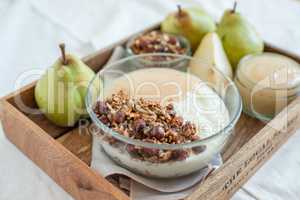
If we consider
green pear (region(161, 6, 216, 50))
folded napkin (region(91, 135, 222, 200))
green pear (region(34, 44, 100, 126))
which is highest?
green pear (region(161, 6, 216, 50))

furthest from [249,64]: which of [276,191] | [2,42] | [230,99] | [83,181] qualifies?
[2,42]

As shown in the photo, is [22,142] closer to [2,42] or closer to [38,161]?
[38,161]

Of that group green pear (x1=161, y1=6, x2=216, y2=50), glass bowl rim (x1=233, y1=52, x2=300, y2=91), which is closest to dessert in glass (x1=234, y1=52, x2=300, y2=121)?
glass bowl rim (x1=233, y1=52, x2=300, y2=91)

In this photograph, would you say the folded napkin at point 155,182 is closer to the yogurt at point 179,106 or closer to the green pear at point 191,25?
the yogurt at point 179,106

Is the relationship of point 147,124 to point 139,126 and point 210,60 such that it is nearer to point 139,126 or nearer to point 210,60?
point 139,126

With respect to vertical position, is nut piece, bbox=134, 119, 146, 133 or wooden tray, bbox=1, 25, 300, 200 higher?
nut piece, bbox=134, 119, 146, 133

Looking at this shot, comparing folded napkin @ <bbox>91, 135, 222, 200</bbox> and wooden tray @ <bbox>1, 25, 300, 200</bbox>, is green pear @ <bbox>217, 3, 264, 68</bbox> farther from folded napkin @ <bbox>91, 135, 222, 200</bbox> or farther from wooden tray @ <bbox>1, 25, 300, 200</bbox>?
folded napkin @ <bbox>91, 135, 222, 200</bbox>
